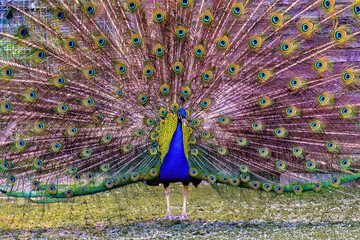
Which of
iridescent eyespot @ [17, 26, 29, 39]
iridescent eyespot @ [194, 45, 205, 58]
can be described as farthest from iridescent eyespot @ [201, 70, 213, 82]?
iridescent eyespot @ [17, 26, 29, 39]

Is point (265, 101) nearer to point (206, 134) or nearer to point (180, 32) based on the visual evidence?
point (206, 134)

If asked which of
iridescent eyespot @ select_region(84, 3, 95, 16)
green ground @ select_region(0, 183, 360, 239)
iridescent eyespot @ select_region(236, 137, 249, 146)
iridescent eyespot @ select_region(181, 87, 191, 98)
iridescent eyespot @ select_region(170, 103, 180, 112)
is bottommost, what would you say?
green ground @ select_region(0, 183, 360, 239)

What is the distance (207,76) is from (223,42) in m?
0.35

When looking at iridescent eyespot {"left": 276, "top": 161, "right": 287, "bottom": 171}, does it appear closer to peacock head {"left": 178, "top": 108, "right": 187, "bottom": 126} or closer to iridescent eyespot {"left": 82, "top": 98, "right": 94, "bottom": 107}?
peacock head {"left": 178, "top": 108, "right": 187, "bottom": 126}

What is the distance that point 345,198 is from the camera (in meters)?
6.79

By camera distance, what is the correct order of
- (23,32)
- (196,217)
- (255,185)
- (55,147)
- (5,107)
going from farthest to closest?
(196,217)
(255,185)
(55,147)
(5,107)
(23,32)

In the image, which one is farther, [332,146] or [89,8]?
[332,146]

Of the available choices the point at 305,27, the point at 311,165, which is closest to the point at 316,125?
the point at 311,165

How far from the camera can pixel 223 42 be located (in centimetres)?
462

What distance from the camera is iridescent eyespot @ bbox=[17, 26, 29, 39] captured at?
4414 millimetres

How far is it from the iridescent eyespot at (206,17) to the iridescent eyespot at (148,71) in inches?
25.9

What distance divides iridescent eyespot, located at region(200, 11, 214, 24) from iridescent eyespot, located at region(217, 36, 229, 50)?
0.64ft

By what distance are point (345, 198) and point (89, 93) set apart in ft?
13.1

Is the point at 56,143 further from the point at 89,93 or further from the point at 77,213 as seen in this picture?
the point at 77,213
